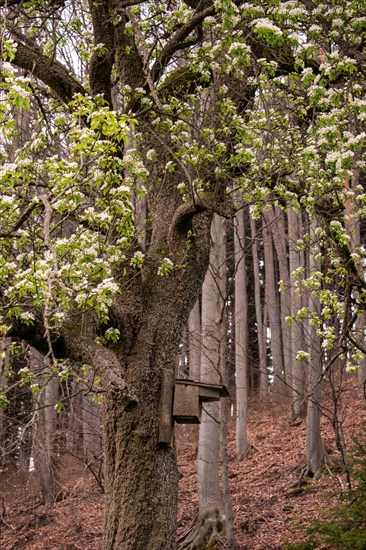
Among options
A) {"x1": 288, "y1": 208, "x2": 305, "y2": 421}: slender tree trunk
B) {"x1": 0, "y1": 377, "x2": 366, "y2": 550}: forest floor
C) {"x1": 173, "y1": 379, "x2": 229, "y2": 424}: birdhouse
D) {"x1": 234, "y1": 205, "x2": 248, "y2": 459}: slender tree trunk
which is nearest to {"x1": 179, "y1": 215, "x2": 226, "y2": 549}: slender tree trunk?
{"x1": 0, "y1": 377, "x2": 366, "y2": 550}: forest floor

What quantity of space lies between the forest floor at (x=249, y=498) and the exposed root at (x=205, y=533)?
0.31 metres

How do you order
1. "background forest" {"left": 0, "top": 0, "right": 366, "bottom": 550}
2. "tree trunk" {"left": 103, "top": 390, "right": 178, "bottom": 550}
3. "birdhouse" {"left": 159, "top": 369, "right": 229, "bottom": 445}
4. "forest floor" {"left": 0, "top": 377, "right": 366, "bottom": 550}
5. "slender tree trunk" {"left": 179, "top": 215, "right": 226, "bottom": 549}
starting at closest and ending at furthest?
"background forest" {"left": 0, "top": 0, "right": 366, "bottom": 550} → "tree trunk" {"left": 103, "top": 390, "right": 178, "bottom": 550} → "birdhouse" {"left": 159, "top": 369, "right": 229, "bottom": 445} → "slender tree trunk" {"left": 179, "top": 215, "right": 226, "bottom": 549} → "forest floor" {"left": 0, "top": 377, "right": 366, "bottom": 550}

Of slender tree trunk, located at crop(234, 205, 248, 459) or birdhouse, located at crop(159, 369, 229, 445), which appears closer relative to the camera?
birdhouse, located at crop(159, 369, 229, 445)

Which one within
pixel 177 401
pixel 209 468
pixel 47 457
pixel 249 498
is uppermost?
pixel 177 401

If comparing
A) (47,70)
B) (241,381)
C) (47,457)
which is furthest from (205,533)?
(47,70)

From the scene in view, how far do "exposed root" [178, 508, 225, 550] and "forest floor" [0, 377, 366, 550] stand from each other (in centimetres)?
31

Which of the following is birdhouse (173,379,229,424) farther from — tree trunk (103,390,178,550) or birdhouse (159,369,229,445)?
tree trunk (103,390,178,550)

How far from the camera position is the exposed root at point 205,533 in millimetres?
11039

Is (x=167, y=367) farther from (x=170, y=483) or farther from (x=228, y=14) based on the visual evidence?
(x=228, y=14)

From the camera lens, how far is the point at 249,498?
43.9 feet

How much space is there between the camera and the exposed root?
11039mm

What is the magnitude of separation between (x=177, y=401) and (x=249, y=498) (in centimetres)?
766

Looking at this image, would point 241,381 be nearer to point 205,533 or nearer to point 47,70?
point 205,533

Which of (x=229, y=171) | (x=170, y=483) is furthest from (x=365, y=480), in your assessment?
(x=229, y=171)
